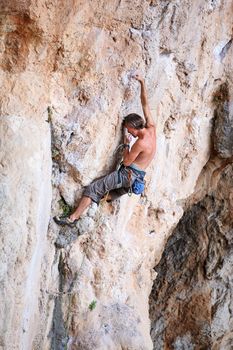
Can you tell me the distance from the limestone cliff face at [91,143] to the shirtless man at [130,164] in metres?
0.12

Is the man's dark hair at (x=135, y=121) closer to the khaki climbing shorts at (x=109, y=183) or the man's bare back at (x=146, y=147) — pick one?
the man's bare back at (x=146, y=147)

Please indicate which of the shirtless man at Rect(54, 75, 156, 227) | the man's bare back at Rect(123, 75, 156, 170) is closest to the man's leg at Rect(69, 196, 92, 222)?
the shirtless man at Rect(54, 75, 156, 227)

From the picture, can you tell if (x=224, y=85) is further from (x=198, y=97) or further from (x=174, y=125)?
(x=174, y=125)

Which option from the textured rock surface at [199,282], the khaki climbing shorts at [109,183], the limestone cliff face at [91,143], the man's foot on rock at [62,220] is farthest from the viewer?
the textured rock surface at [199,282]

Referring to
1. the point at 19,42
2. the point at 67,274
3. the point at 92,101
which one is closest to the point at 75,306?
the point at 67,274

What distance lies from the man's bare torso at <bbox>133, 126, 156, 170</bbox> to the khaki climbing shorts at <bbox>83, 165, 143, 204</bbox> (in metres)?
0.12

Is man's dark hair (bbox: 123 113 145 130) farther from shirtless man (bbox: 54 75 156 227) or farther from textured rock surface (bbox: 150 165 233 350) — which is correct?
textured rock surface (bbox: 150 165 233 350)

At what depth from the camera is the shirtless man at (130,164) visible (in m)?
5.90

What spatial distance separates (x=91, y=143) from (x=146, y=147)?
0.57m

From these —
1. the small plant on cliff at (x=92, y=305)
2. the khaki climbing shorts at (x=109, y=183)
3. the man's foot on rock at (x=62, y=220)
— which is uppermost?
the khaki climbing shorts at (x=109, y=183)

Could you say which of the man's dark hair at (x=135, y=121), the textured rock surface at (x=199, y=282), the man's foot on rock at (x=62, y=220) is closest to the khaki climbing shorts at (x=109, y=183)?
the man's foot on rock at (x=62, y=220)

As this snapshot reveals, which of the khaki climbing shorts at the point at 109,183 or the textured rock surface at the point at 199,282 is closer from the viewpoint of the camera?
the khaki climbing shorts at the point at 109,183

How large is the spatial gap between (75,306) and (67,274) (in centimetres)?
37

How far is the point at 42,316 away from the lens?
18.7ft
